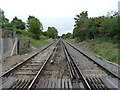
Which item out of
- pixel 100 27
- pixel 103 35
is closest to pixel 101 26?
pixel 100 27

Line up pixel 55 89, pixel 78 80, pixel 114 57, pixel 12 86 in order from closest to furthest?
pixel 55 89, pixel 12 86, pixel 78 80, pixel 114 57

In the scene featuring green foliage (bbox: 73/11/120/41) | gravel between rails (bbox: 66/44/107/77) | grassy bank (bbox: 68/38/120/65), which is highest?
green foliage (bbox: 73/11/120/41)

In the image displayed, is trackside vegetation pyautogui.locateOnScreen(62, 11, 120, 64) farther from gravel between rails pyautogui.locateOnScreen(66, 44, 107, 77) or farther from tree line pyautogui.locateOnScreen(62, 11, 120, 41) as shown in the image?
gravel between rails pyautogui.locateOnScreen(66, 44, 107, 77)

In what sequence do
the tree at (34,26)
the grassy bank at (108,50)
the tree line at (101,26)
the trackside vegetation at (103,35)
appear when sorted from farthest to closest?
the tree at (34,26) < the tree line at (101,26) < the trackside vegetation at (103,35) < the grassy bank at (108,50)

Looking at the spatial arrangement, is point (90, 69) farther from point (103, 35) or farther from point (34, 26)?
point (34, 26)

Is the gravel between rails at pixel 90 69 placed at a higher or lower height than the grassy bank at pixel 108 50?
lower

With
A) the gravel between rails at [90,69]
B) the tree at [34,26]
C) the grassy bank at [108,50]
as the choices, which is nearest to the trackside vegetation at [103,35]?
the grassy bank at [108,50]

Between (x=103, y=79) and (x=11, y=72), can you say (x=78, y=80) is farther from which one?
(x=11, y=72)

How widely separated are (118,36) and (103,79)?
13913 mm

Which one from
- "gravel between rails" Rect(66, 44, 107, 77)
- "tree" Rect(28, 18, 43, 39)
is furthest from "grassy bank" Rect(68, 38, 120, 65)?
"tree" Rect(28, 18, 43, 39)

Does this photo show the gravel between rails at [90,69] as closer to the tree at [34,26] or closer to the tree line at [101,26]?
the tree line at [101,26]

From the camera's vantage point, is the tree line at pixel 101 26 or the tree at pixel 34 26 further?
the tree at pixel 34 26

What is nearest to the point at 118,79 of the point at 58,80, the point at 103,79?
the point at 103,79

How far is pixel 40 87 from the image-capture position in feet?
17.9
